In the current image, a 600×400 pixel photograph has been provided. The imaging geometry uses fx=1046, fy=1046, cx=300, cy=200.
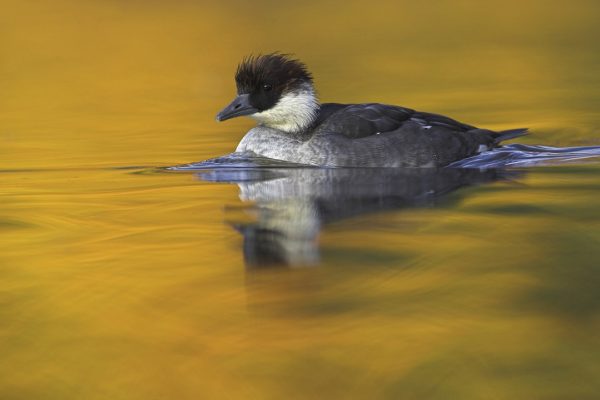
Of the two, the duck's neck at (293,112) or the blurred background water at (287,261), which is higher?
the duck's neck at (293,112)

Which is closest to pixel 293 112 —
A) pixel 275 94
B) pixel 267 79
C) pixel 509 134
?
pixel 275 94

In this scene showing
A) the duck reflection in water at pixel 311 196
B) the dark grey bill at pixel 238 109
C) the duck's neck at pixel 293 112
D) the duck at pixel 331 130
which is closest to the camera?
the duck reflection in water at pixel 311 196

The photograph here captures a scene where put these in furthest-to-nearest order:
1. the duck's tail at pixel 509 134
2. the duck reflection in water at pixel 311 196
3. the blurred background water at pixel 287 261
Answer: the duck's tail at pixel 509 134, the duck reflection in water at pixel 311 196, the blurred background water at pixel 287 261

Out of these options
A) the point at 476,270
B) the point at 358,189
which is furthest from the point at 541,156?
the point at 476,270

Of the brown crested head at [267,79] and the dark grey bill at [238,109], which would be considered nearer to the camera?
the dark grey bill at [238,109]

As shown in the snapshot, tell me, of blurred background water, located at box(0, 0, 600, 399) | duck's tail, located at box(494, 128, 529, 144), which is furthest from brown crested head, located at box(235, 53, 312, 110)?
duck's tail, located at box(494, 128, 529, 144)

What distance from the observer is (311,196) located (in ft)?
27.3

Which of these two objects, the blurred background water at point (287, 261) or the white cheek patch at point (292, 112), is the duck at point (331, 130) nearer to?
the white cheek patch at point (292, 112)

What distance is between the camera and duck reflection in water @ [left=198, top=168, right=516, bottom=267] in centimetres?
650

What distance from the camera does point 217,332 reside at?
4844 millimetres

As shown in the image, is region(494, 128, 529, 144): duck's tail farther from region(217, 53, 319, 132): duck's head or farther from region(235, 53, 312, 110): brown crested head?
region(235, 53, 312, 110): brown crested head

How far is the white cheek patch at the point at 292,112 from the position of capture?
414 inches

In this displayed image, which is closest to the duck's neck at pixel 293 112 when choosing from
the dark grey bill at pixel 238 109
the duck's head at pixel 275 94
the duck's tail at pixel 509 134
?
the duck's head at pixel 275 94

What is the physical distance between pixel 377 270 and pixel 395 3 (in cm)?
1879
